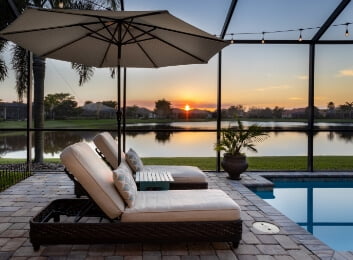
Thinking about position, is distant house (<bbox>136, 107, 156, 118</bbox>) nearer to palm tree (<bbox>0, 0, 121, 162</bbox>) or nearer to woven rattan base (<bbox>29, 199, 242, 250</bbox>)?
palm tree (<bbox>0, 0, 121, 162</bbox>)

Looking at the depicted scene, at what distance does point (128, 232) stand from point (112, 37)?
2.49 m

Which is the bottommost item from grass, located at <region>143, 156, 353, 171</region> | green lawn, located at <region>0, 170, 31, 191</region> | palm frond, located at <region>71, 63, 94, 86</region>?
grass, located at <region>143, 156, 353, 171</region>

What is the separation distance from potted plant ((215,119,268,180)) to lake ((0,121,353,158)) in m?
0.37

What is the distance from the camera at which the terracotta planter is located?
663 cm

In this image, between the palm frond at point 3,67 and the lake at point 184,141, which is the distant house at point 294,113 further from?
the palm frond at point 3,67

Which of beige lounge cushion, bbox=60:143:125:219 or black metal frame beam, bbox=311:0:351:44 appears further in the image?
black metal frame beam, bbox=311:0:351:44

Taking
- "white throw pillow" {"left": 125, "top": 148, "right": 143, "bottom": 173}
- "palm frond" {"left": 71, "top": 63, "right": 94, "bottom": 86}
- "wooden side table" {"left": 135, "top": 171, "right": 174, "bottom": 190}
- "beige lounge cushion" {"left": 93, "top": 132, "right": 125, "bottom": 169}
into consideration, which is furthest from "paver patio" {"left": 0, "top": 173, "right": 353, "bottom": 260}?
"palm frond" {"left": 71, "top": 63, "right": 94, "bottom": 86}

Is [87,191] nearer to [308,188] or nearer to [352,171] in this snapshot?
[308,188]

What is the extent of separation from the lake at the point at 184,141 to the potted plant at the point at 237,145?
0.37 m

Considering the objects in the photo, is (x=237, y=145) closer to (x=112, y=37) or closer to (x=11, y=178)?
(x=112, y=37)

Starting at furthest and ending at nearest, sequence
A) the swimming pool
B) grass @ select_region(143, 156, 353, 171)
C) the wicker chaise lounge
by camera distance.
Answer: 1. grass @ select_region(143, 156, 353, 171)
2. the wicker chaise lounge
3. the swimming pool

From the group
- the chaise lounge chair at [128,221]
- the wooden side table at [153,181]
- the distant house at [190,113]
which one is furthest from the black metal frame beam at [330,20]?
the chaise lounge chair at [128,221]

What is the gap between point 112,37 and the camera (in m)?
4.22

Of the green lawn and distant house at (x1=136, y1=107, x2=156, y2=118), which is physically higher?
distant house at (x1=136, y1=107, x2=156, y2=118)
